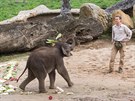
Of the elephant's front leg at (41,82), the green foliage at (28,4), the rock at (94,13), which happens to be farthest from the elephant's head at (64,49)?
the green foliage at (28,4)

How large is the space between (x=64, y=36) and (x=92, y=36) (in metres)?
1.14

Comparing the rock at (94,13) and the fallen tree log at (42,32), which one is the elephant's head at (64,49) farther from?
the rock at (94,13)

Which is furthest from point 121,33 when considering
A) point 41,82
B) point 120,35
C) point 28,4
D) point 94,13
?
point 28,4

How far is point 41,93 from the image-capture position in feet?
34.2

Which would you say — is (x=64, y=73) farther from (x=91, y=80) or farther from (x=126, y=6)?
(x=126, y=6)

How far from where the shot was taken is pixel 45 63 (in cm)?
1052

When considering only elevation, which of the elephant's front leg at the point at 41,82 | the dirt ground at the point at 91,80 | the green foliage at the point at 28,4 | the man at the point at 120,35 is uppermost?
the man at the point at 120,35

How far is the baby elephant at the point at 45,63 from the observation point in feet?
34.4

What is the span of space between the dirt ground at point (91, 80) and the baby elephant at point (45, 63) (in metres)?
0.23

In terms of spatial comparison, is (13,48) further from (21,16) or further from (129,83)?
(129,83)

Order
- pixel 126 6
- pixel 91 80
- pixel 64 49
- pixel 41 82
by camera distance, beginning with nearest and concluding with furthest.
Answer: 1. pixel 41 82
2. pixel 64 49
3. pixel 91 80
4. pixel 126 6

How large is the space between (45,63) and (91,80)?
1649 millimetres

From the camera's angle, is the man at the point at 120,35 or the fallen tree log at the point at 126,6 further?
the fallen tree log at the point at 126,6

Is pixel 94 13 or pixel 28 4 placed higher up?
pixel 94 13
